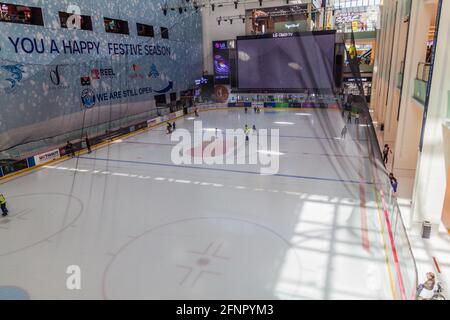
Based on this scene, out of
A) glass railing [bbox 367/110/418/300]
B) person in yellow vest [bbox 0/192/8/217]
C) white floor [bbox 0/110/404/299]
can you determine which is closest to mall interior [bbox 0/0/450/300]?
glass railing [bbox 367/110/418/300]

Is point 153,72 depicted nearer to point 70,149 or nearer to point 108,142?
point 108,142

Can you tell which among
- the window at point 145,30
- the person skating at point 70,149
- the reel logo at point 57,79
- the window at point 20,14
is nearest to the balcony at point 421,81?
the person skating at point 70,149

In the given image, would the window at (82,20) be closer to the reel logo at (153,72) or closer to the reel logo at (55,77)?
the reel logo at (55,77)

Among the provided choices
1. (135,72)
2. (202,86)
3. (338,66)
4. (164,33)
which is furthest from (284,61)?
(202,86)

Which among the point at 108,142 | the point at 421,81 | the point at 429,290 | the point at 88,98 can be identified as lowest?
the point at 108,142

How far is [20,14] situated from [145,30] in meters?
12.2

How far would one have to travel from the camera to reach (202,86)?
4094 centimetres

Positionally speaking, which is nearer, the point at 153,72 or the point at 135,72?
the point at 135,72

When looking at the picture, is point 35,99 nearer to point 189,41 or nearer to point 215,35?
point 189,41

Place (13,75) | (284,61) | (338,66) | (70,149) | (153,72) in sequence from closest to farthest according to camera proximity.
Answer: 1. (13,75)
2. (70,149)
3. (338,66)
4. (284,61)
5. (153,72)

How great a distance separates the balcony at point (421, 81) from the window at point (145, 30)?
2392 cm

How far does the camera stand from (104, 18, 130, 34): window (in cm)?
2656

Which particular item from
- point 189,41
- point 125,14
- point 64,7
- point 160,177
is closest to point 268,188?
point 160,177

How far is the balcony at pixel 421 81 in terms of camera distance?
41.4ft
